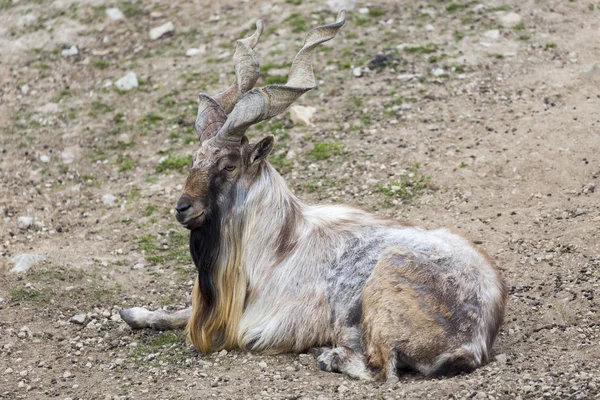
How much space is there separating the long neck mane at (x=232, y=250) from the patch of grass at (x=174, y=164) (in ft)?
12.7

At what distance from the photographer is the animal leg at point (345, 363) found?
7.47m

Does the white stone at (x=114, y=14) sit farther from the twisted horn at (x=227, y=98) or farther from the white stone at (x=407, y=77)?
the twisted horn at (x=227, y=98)

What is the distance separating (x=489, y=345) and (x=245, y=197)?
235 cm

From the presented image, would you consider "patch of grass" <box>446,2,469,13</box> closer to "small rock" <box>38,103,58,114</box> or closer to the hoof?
"small rock" <box>38,103,58,114</box>

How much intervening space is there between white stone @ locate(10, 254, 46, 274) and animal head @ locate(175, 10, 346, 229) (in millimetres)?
2731

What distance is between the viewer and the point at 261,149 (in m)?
8.00

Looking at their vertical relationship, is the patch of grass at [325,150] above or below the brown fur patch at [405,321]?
below

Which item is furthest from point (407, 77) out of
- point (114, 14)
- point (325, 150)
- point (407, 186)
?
point (114, 14)

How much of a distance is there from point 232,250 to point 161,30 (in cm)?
738

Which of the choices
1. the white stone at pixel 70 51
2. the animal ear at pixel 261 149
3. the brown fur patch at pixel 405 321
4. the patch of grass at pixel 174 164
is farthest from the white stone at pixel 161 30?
the brown fur patch at pixel 405 321

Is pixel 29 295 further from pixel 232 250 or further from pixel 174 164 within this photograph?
pixel 174 164

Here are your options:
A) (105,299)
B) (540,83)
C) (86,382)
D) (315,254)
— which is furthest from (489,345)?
(540,83)

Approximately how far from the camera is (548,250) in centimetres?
923

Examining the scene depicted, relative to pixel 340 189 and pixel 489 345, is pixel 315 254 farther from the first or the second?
pixel 340 189
